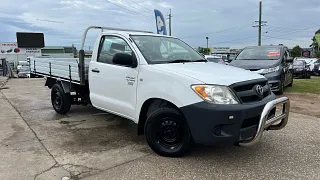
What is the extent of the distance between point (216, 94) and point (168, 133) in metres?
0.94

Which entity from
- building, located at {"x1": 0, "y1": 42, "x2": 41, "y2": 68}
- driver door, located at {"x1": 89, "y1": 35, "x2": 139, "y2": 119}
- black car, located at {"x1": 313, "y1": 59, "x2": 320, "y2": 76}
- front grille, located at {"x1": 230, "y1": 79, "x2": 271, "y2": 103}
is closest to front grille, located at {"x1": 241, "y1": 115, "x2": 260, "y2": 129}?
front grille, located at {"x1": 230, "y1": 79, "x2": 271, "y2": 103}

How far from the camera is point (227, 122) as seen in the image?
12.1 ft

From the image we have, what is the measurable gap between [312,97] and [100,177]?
7963 millimetres

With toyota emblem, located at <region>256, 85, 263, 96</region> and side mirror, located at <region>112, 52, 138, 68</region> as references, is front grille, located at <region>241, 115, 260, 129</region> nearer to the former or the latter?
toyota emblem, located at <region>256, 85, 263, 96</region>

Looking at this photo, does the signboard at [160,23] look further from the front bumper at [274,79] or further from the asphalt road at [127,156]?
the asphalt road at [127,156]

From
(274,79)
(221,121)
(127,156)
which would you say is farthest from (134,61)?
(274,79)

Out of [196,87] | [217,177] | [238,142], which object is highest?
[196,87]

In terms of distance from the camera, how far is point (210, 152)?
457cm

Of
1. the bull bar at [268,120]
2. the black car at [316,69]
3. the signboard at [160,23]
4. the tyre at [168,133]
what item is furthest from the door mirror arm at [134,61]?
the black car at [316,69]

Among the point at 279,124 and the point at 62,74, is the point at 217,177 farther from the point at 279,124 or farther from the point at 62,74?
the point at 62,74

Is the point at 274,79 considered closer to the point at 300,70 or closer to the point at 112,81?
the point at 112,81

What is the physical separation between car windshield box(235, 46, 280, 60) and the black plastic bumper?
6940 millimetres

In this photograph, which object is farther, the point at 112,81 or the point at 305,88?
the point at 305,88

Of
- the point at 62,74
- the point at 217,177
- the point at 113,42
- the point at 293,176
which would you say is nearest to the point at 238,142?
the point at 217,177
